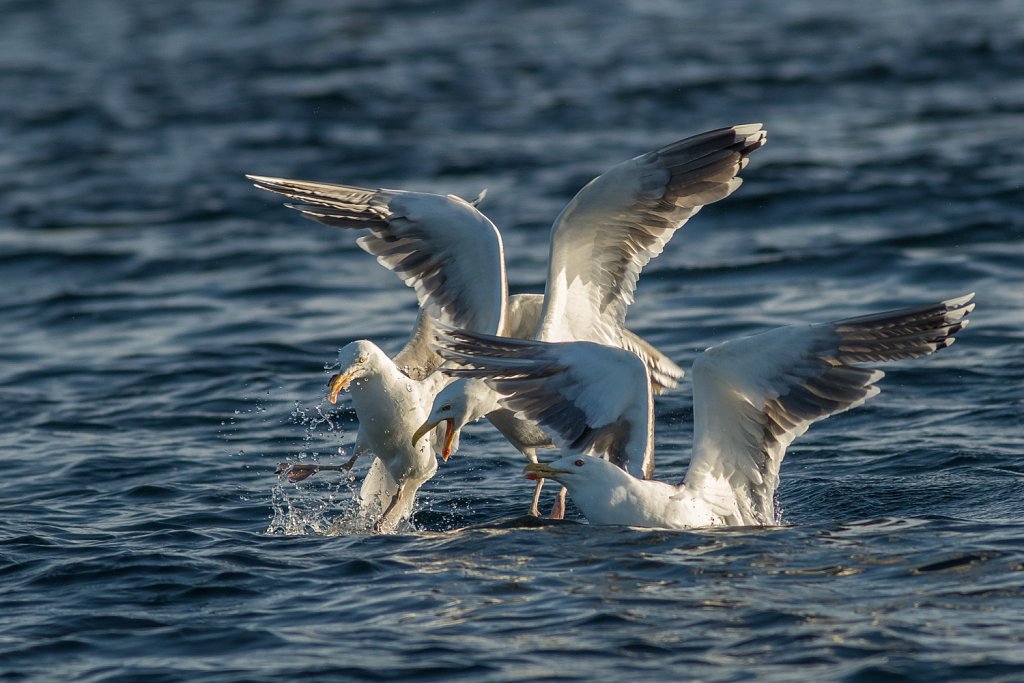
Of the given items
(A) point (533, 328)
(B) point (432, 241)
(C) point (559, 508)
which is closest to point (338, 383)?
(B) point (432, 241)

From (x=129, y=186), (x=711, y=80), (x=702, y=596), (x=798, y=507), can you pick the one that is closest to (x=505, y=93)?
(x=711, y=80)

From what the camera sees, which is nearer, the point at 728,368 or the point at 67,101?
the point at 728,368

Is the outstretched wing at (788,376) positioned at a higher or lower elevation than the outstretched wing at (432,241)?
lower

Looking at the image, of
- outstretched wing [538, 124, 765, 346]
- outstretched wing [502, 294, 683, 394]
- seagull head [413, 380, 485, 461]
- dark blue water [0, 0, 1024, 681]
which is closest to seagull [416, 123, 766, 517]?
outstretched wing [538, 124, 765, 346]

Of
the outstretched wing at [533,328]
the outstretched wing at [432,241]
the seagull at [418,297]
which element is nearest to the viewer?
the seagull at [418,297]

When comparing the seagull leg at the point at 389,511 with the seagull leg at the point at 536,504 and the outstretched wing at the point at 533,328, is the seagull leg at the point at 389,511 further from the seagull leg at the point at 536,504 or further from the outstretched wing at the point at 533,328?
the outstretched wing at the point at 533,328

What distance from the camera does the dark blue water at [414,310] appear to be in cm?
747

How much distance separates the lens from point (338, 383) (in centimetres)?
916

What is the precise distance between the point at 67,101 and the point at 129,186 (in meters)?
5.71

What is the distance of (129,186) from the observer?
21484 millimetres

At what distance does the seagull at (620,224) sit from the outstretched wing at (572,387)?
0.64 metres

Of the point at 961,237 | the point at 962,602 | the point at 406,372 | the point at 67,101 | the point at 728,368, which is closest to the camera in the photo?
the point at 962,602

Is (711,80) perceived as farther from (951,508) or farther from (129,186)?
(951,508)

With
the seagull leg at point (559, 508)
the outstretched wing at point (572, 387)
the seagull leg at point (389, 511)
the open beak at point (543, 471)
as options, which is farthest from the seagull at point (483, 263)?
the open beak at point (543, 471)
